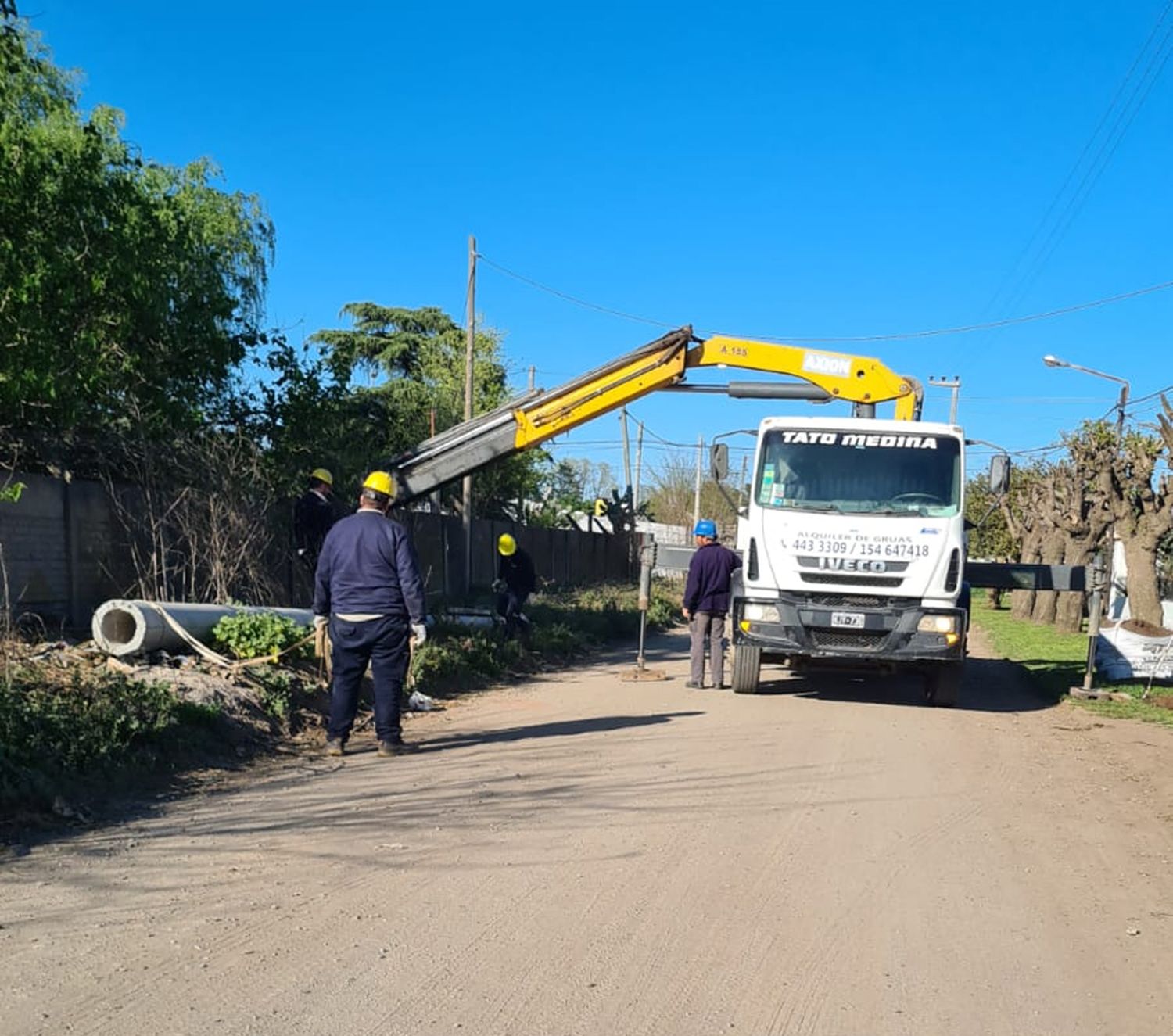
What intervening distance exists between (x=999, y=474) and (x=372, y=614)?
722 cm

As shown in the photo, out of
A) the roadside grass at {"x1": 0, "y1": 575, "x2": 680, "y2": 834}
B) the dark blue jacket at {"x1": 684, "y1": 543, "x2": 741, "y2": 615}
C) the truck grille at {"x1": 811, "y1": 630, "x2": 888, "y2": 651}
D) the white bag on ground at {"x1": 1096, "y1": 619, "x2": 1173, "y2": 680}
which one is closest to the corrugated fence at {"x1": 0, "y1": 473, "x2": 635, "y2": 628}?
the roadside grass at {"x1": 0, "y1": 575, "x2": 680, "y2": 834}

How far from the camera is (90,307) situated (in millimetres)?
11633

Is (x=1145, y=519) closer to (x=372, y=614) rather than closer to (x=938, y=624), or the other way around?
(x=938, y=624)

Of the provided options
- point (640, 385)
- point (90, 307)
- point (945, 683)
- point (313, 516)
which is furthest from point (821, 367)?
point (90, 307)

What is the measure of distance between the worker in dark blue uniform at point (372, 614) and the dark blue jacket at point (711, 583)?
5412 millimetres

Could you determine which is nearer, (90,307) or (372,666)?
(372,666)

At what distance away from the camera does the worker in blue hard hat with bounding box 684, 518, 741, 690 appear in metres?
12.7

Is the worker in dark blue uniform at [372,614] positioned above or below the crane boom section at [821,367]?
below

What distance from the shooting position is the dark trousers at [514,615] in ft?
50.5

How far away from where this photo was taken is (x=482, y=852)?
547 cm

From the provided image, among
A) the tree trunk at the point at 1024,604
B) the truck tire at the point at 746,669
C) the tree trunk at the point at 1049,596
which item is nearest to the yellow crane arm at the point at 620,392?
the truck tire at the point at 746,669

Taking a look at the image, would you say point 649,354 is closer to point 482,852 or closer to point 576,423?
point 576,423

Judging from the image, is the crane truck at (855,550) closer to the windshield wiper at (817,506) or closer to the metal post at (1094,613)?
the windshield wiper at (817,506)

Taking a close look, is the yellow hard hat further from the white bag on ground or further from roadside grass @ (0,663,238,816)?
the white bag on ground
